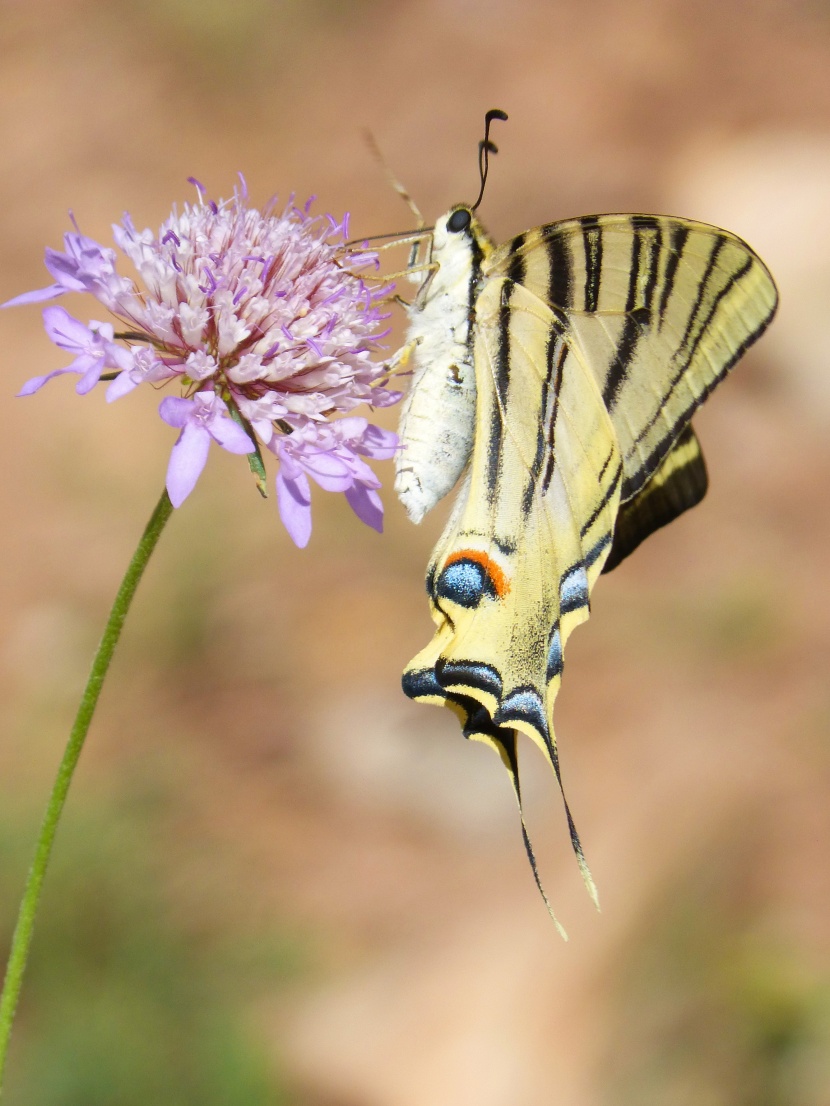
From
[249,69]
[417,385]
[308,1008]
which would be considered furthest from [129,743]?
[249,69]

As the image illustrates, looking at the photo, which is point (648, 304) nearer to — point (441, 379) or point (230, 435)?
point (441, 379)

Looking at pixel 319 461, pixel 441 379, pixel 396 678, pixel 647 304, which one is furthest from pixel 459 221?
pixel 396 678

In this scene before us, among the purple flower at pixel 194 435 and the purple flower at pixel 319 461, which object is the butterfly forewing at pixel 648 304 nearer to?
the purple flower at pixel 319 461

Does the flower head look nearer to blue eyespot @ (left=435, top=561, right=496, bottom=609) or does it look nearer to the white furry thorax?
the white furry thorax

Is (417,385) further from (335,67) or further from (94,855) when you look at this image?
(335,67)

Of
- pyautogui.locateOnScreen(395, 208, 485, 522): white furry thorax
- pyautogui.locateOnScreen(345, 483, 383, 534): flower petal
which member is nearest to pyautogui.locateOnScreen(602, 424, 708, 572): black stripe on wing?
pyautogui.locateOnScreen(395, 208, 485, 522): white furry thorax
